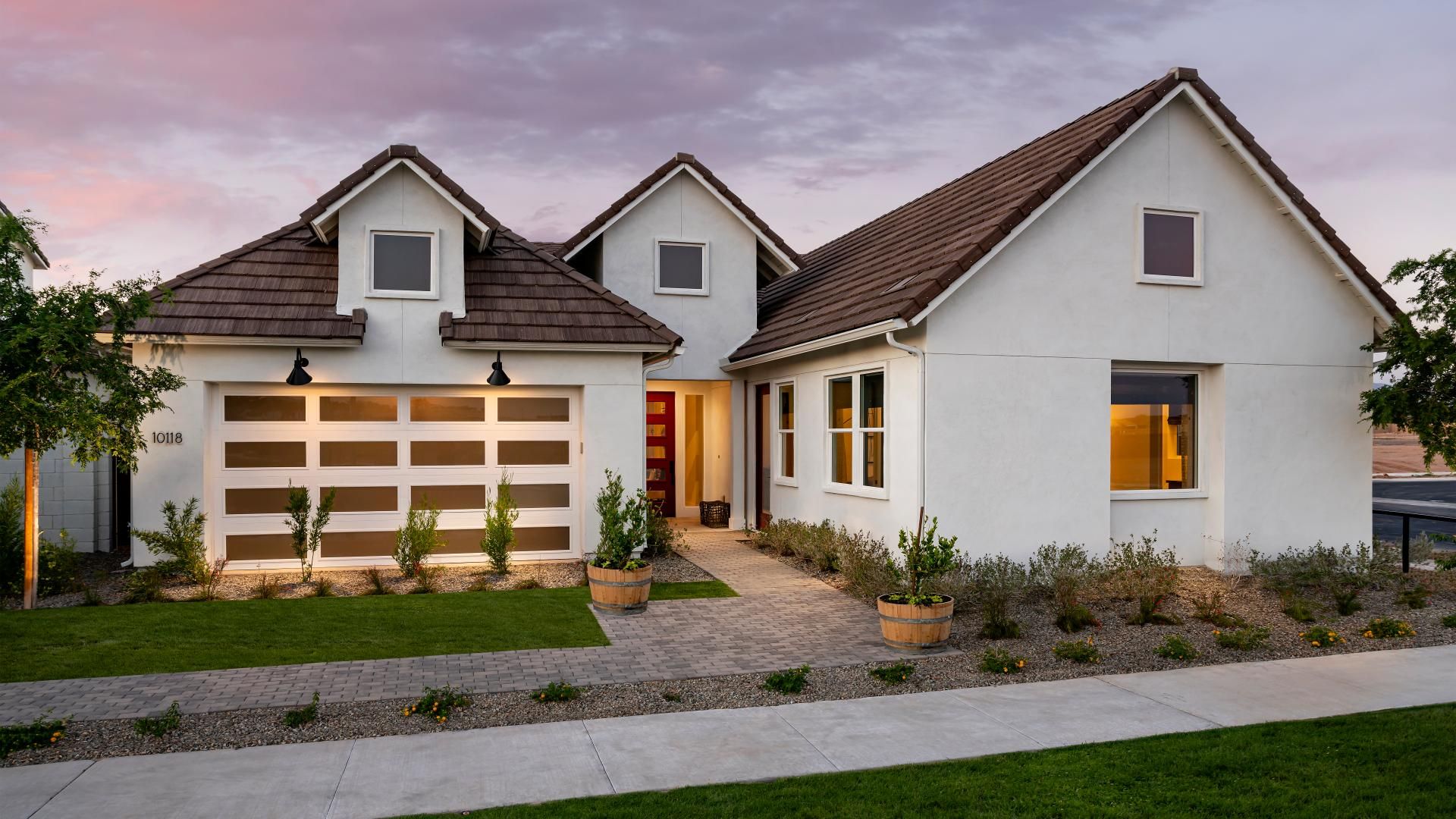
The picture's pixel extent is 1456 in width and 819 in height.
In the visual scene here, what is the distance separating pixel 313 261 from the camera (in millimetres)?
13359

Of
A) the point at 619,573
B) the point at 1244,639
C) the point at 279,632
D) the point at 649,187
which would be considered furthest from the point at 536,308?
the point at 1244,639

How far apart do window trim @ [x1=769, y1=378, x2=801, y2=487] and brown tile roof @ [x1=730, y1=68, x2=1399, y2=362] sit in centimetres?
75

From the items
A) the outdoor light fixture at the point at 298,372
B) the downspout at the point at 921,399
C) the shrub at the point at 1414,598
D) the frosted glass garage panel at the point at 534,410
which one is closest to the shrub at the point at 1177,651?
the downspout at the point at 921,399

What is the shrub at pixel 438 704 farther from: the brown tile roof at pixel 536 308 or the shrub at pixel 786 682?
the brown tile roof at pixel 536 308

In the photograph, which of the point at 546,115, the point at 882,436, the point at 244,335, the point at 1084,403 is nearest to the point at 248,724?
the point at 244,335

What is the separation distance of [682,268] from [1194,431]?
8708mm

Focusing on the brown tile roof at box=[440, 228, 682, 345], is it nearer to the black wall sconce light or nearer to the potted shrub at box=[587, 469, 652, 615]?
the black wall sconce light

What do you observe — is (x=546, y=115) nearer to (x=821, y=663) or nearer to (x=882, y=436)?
(x=882, y=436)

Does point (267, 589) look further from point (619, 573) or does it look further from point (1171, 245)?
point (1171, 245)

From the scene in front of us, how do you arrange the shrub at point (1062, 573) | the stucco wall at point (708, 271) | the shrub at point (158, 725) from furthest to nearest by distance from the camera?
1. the stucco wall at point (708, 271)
2. the shrub at point (1062, 573)
3. the shrub at point (158, 725)

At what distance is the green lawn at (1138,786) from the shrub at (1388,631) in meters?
3.35

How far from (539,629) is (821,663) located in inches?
119

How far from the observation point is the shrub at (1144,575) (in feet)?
32.6

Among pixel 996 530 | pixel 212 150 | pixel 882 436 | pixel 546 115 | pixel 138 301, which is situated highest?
pixel 546 115
